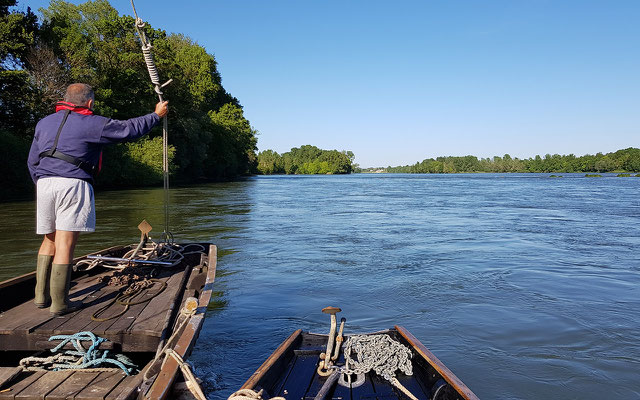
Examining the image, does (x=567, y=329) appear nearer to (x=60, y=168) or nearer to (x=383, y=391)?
(x=383, y=391)

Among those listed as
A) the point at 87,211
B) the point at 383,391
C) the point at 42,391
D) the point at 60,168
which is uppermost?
the point at 60,168

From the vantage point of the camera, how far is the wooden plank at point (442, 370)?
2.95 metres

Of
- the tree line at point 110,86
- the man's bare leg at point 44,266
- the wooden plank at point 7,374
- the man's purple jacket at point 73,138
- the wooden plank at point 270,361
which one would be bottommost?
the wooden plank at point 270,361

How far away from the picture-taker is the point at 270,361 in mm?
3607

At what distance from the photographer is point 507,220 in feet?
61.3

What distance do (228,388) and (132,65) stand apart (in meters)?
38.6

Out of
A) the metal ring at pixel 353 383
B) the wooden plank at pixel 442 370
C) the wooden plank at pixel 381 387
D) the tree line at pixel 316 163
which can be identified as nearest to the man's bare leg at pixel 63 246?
the metal ring at pixel 353 383

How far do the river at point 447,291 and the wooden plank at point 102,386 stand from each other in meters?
1.57

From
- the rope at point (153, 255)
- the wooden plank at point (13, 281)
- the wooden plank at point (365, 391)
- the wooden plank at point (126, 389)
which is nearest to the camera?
the wooden plank at point (126, 389)

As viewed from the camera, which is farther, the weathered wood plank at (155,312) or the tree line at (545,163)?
the tree line at (545,163)

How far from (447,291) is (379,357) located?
4.69 meters

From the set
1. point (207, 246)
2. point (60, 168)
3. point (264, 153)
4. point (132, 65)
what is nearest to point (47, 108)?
point (132, 65)

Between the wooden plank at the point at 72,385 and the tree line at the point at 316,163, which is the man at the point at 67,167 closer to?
the wooden plank at the point at 72,385

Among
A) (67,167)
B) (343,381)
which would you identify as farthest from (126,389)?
(67,167)
